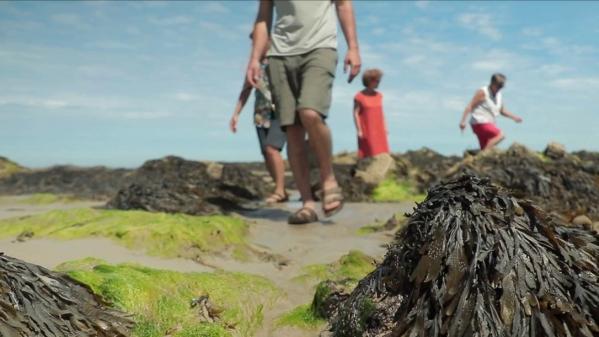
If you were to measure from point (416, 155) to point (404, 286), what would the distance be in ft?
42.6

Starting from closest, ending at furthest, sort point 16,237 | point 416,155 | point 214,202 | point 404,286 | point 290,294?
point 404,286, point 290,294, point 16,237, point 214,202, point 416,155

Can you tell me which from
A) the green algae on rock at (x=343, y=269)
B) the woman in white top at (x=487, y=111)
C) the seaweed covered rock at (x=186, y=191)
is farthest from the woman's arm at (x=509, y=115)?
the green algae on rock at (x=343, y=269)

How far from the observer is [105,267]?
3.22 m

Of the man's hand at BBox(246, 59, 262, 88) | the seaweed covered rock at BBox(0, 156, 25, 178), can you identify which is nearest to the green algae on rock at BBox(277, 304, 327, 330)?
the man's hand at BBox(246, 59, 262, 88)

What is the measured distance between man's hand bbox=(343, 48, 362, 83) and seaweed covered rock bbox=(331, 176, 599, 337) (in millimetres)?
3664

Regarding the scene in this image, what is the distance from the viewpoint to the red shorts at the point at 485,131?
11977 mm

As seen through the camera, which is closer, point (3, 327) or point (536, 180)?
point (3, 327)

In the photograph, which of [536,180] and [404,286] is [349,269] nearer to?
[404,286]

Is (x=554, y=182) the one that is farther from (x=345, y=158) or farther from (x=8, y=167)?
(x=8, y=167)

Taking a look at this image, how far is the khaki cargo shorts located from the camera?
19.6ft

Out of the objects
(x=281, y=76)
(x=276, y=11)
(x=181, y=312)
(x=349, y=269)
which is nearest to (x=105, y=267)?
(x=181, y=312)

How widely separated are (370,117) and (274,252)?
20.9 ft

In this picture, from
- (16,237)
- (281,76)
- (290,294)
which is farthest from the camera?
(281,76)

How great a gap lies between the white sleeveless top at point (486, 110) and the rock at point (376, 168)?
2342mm
